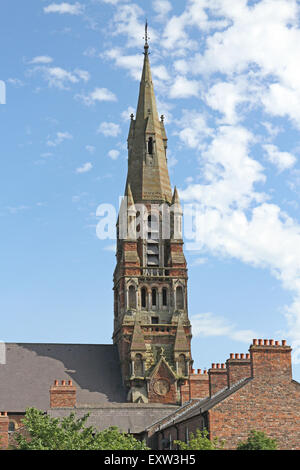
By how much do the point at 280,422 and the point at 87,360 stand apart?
42008 mm

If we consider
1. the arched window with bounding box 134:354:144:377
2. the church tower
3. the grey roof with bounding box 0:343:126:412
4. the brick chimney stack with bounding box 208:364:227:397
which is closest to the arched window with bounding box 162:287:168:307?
the church tower

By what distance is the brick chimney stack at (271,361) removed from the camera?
4444 cm

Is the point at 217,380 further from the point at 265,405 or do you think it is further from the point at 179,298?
the point at 179,298

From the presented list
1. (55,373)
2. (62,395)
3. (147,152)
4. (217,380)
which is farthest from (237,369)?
(147,152)

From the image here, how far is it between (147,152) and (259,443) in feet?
186

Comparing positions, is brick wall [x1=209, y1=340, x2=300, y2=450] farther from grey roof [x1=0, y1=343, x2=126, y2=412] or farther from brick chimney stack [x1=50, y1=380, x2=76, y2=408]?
grey roof [x1=0, y1=343, x2=126, y2=412]

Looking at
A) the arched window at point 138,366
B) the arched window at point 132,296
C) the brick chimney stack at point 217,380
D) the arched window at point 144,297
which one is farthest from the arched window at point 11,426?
the brick chimney stack at point 217,380

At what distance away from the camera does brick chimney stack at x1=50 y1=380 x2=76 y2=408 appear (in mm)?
72500

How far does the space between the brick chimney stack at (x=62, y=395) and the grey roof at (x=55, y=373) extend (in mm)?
3039

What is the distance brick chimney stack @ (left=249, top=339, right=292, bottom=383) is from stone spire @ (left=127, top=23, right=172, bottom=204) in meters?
47.1

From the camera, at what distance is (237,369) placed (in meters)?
49.1

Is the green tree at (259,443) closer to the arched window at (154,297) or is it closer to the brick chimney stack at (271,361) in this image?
the brick chimney stack at (271,361)

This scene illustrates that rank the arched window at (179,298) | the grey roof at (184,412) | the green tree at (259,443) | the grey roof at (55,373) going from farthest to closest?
1. the arched window at (179,298)
2. the grey roof at (55,373)
3. the grey roof at (184,412)
4. the green tree at (259,443)

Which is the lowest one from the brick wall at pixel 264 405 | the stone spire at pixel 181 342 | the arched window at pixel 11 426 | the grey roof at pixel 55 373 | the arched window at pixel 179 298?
the brick wall at pixel 264 405
